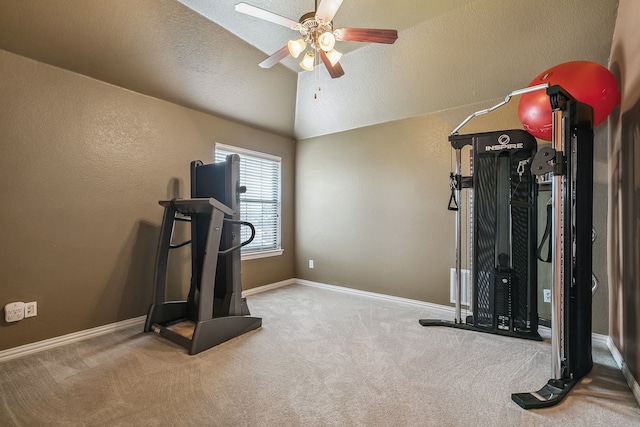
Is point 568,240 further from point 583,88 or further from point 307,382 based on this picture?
point 307,382

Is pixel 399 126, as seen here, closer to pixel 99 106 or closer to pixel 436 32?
pixel 436 32

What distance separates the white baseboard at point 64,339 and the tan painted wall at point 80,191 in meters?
0.04

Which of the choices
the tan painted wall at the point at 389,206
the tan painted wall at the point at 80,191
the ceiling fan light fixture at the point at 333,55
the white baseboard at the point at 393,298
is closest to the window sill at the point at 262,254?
→ the tan painted wall at the point at 389,206

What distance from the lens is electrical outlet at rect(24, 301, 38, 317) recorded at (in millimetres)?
2318

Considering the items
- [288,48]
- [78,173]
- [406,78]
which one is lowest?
[78,173]

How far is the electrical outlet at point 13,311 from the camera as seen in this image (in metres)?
2.23

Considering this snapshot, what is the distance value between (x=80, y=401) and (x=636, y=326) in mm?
3410

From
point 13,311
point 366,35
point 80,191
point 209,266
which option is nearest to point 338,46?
point 366,35

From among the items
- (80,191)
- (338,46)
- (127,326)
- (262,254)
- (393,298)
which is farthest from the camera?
(262,254)

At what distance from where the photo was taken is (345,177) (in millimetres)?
4215

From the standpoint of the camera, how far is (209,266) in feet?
7.96

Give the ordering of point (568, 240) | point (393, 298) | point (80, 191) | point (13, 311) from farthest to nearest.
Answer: point (393, 298), point (80, 191), point (13, 311), point (568, 240)

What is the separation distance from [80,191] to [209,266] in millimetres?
1357

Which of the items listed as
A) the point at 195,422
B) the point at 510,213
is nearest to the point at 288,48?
the point at 510,213
